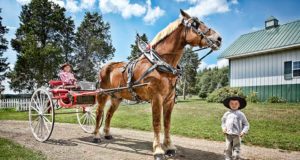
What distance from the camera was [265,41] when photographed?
2198 cm

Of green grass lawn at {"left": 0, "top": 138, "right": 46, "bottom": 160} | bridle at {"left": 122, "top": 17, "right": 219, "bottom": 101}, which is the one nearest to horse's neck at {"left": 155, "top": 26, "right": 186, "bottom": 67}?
bridle at {"left": 122, "top": 17, "right": 219, "bottom": 101}

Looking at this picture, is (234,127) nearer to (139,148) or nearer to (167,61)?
(167,61)


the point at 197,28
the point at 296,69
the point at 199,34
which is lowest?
the point at 199,34

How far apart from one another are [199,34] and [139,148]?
3.24 m

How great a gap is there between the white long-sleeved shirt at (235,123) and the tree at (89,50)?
36622mm

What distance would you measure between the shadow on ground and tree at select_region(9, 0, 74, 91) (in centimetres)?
2674

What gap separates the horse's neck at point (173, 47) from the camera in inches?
239

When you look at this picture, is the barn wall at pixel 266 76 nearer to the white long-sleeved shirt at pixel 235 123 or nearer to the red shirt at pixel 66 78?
the white long-sleeved shirt at pixel 235 123

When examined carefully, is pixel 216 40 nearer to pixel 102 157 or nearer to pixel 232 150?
pixel 232 150

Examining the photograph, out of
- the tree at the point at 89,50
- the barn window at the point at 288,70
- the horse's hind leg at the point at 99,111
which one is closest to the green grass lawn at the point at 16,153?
the horse's hind leg at the point at 99,111

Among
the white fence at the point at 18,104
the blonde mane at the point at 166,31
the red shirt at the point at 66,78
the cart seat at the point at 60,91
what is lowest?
the white fence at the point at 18,104

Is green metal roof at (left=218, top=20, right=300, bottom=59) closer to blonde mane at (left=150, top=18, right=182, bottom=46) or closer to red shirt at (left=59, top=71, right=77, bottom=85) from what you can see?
blonde mane at (left=150, top=18, right=182, bottom=46)

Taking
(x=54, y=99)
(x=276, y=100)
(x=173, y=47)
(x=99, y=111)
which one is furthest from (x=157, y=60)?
(x=276, y=100)

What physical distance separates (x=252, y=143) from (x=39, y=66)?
3033cm
